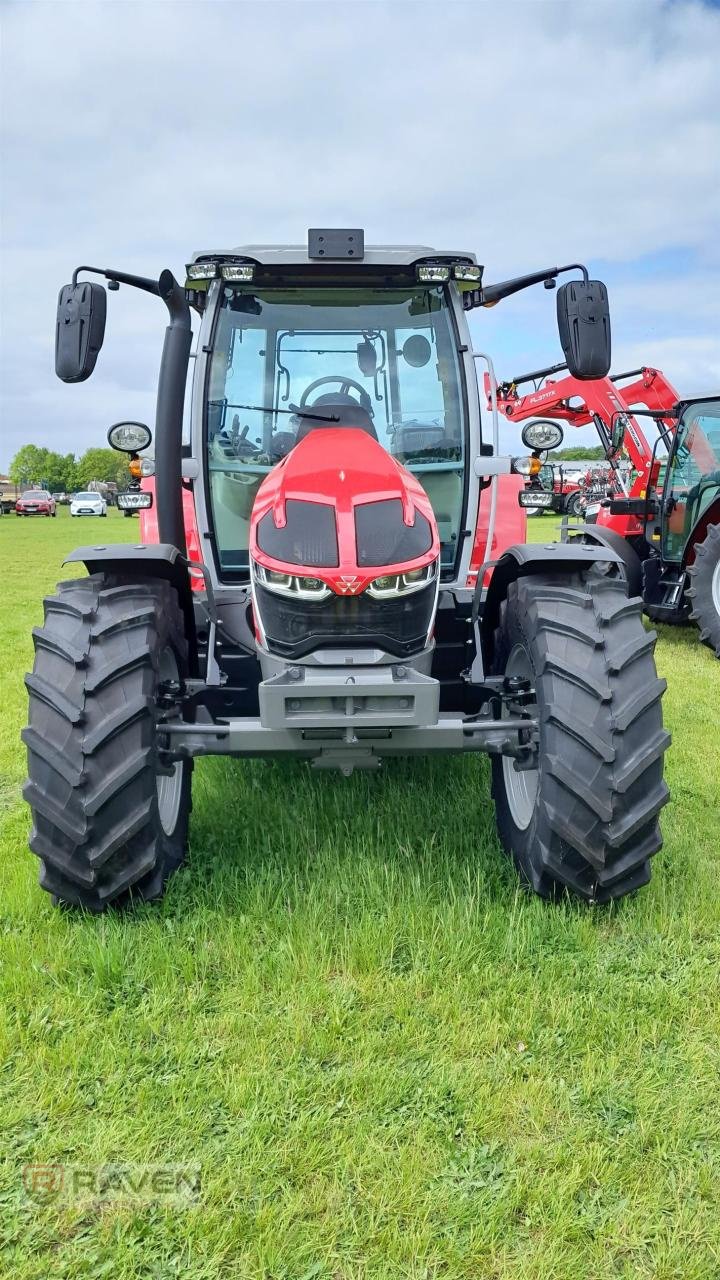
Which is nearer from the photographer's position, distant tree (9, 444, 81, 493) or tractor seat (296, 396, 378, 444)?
tractor seat (296, 396, 378, 444)

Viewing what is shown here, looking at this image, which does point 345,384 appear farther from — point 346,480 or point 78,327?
point 78,327

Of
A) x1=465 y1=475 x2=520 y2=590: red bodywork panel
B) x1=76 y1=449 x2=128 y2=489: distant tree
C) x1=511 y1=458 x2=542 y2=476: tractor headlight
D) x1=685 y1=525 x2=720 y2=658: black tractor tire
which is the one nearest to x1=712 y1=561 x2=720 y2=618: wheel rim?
x1=685 y1=525 x2=720 y2=658: black tractor tire

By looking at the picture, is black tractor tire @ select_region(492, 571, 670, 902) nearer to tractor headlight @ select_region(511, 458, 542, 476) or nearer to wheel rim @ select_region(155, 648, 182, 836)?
tractor headlight @ select_region(511, 458, 542, 476)

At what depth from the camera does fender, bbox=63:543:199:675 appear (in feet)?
10.6

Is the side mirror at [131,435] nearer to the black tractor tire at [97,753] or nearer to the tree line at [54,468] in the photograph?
the black tractor tire at [97,753]

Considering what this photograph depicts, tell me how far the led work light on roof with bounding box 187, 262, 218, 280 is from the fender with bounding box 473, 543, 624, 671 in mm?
1647

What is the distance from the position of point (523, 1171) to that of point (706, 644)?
281 inches

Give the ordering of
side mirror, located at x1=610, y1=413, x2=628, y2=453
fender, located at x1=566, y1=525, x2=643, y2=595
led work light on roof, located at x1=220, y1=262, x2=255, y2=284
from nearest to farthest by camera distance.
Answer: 1. led work light on roof, located at x1=220, y1=262, x2=255, y2=284
2. fender, located at x1=566, y1=525, x2=643, y2=595
3. side mirror, located at x1=610, y1=413, x2=628, y2=453

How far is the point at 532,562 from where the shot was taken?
10.9 ft

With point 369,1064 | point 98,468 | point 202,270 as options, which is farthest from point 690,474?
point 98,468

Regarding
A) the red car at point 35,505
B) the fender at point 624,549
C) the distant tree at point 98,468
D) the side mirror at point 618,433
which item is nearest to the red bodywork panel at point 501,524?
the fender at point 624,549

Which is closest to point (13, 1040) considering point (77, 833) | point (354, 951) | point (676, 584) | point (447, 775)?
point (77, 833)

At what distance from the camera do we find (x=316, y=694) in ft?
9.45

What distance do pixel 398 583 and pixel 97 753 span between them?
1.10 meters
